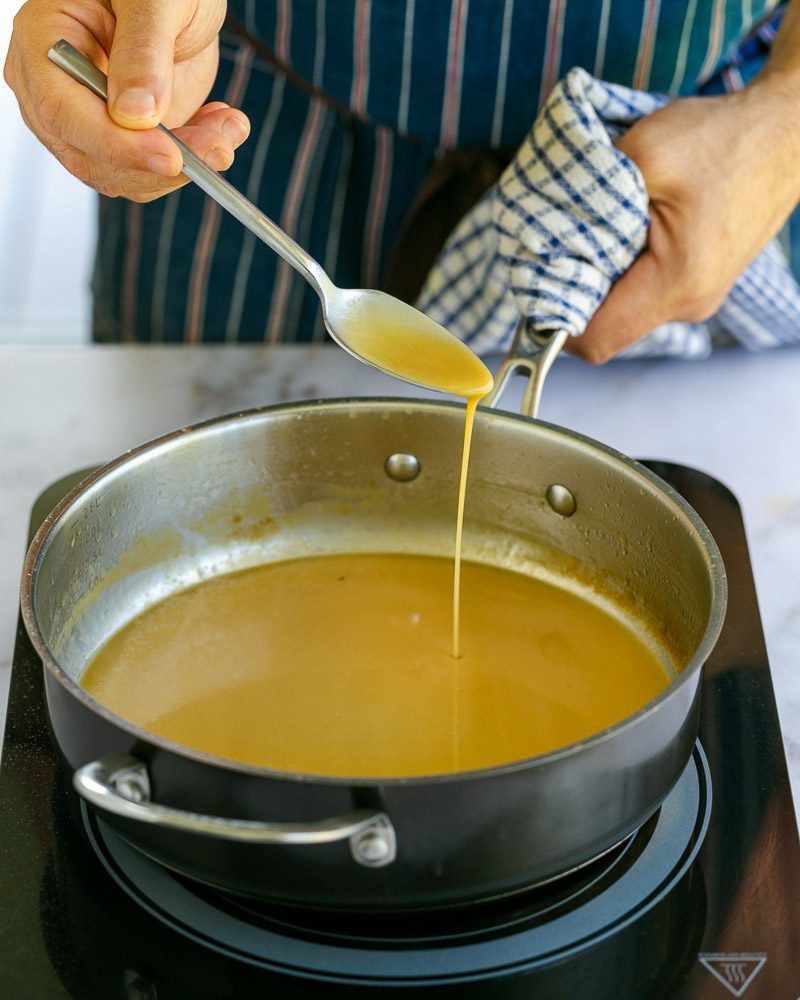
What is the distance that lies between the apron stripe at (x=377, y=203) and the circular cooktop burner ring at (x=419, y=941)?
703 millimetres

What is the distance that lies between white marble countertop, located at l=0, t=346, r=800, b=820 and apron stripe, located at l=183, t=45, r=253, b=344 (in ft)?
0.45

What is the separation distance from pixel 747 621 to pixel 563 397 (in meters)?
0.32

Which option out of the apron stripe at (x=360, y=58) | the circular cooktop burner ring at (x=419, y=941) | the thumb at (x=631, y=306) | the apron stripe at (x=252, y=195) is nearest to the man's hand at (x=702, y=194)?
the thumb at (x=631, y=306)

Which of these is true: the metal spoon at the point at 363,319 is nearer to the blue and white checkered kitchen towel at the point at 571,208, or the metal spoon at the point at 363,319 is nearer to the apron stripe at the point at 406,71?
the blue and white checkered kitchen towel at the point at 571,208

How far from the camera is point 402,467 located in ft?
2.89

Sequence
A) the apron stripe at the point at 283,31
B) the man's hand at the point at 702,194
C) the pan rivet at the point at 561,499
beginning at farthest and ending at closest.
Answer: the apron stripe at the point at 283,31 < the man's hand at the point at 702,194 < the pan rivet at the point at 561,499

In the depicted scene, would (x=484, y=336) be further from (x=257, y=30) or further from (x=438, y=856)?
(x=438, y=856)

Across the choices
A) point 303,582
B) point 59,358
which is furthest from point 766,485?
point 59,358

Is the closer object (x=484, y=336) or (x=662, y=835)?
(x=662, y=835)

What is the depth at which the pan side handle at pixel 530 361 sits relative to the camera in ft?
2.77

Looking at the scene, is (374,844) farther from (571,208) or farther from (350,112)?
(350,112)

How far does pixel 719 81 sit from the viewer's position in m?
1.11

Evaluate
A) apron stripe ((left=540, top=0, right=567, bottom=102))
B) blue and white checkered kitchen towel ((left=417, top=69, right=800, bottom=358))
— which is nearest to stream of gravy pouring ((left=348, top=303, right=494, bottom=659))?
blue and white checkered kitchen towel ((left=417, top=69, right=800, bottom=358))

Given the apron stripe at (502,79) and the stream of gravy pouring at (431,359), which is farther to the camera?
the apron stripe at (502,79)
